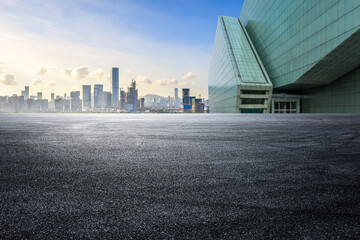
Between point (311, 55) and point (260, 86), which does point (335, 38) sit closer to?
point (311, 55)

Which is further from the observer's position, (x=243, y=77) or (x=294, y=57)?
(x=243, y=77)

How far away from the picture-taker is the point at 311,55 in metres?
39.4

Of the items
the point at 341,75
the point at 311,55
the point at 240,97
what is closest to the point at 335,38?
the point at 311,55

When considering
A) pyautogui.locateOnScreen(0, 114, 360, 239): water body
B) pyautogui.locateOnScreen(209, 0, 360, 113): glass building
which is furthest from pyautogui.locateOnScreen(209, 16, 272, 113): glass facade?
pyautogui.locateOnScreen(0, 114, 360, 239): water body

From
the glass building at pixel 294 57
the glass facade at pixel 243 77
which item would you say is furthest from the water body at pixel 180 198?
the glass facade at pixel 243 77

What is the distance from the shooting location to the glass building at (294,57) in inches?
1349

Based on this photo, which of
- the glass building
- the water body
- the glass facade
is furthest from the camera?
the glass facade

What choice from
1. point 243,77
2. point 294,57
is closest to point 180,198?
point 294,57

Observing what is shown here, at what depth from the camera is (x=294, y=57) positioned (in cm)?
4512

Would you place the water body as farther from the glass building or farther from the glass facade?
the glass facade

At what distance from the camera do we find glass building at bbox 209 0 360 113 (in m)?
34.3

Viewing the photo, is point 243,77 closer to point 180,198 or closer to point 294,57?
point 294,57

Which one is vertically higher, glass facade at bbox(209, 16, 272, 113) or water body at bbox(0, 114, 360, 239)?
glass facade at bbox(209, 16, 272, 113)

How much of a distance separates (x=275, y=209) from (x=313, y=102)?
59.9 meters
